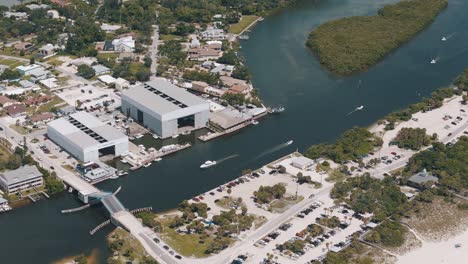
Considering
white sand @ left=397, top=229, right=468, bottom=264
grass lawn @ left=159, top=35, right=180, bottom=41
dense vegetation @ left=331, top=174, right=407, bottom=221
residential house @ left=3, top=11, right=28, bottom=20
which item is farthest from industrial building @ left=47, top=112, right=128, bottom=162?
residential house @ left=3, top=11, right=28, bottom=20

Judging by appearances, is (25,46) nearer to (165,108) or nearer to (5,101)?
(5,101)

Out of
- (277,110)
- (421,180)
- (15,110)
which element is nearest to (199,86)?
A: (277,110)

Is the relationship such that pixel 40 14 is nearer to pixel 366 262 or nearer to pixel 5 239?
pixel 5 239

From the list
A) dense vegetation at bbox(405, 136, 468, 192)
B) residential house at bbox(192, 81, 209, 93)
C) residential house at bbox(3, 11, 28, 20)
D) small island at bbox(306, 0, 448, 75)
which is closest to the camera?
dense vegetation at bbox(405, 136, 468, 192)

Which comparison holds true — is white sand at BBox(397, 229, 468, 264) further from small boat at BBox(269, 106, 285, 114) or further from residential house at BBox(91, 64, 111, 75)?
residential house at BBox(91, 64, 111, 75)

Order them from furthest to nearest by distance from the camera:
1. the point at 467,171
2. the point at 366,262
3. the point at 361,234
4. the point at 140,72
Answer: the point at 140,72 → the point at 467,171 → the point at 361,234 → the point at 366,262

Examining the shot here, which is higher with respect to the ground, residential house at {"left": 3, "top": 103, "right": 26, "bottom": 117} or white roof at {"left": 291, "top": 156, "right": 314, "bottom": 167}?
white roof at {"left": 291, "top": 156, "right": 314, "bottom": 167}

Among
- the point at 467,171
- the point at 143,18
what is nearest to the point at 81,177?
the point at 467,171
